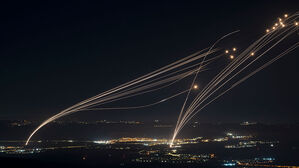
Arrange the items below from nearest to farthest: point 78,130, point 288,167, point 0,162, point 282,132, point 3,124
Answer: point 0,162, point 288,167, point 3,124, point 282,132, point 78,130

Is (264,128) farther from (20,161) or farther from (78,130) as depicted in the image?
(20,161)

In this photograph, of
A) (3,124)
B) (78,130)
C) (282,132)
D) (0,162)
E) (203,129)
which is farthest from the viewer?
(203,129)

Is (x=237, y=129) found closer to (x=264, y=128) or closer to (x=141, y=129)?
(x=264, y=128)

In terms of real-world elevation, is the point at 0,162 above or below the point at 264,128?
below

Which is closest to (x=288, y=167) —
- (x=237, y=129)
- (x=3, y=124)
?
(x=3, y=124)

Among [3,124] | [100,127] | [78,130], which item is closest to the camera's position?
[3,124]

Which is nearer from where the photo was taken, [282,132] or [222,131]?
[282,132]

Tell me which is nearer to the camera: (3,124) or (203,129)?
(3,124)

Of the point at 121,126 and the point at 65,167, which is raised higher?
the point at 121,126

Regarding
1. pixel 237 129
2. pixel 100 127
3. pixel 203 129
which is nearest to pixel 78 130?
pixel 100 127
